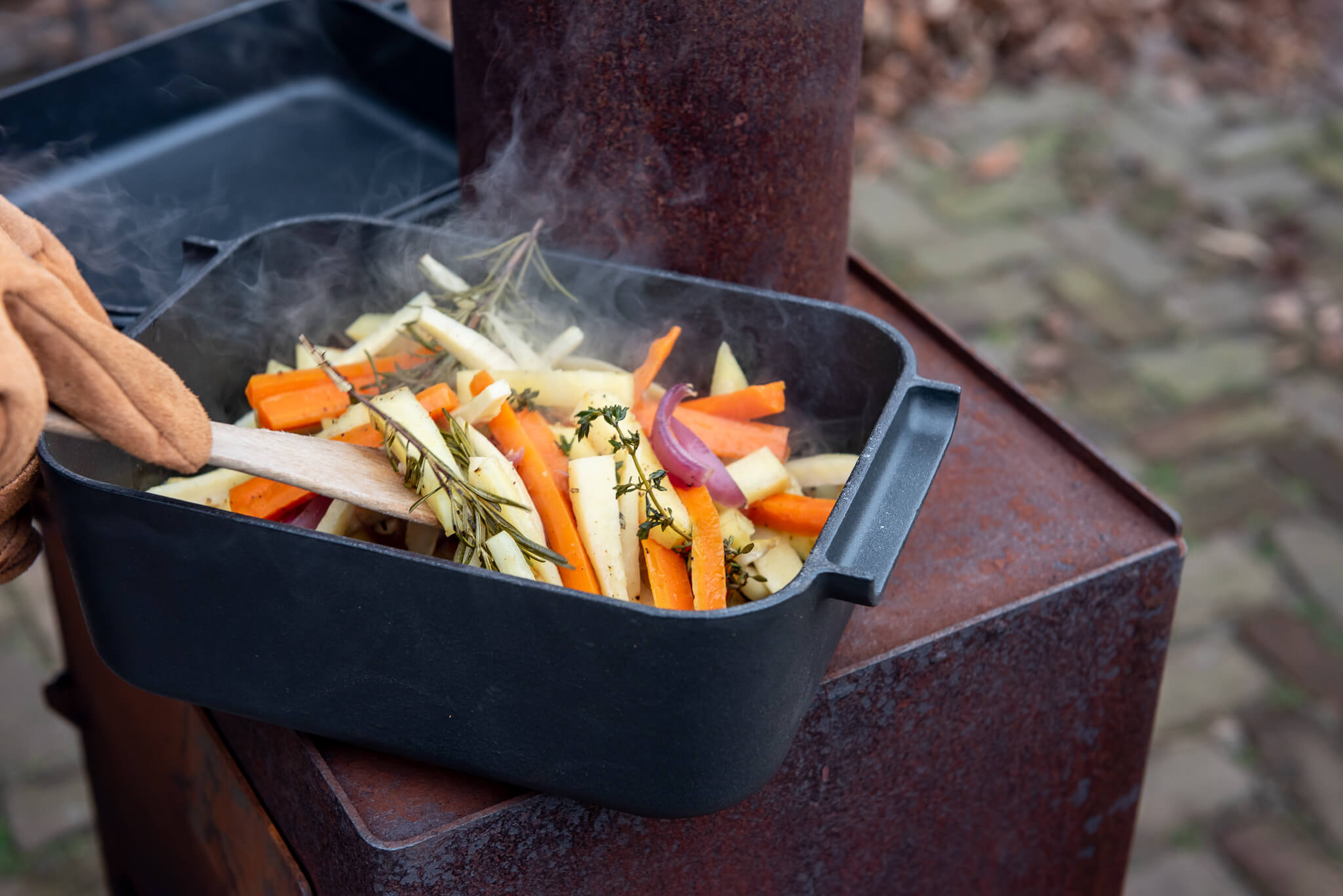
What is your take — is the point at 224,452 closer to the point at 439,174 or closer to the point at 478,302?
the point at 478,302

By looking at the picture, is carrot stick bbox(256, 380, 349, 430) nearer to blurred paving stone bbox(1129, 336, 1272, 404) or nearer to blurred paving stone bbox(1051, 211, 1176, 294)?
blurred paving stone bbox(1129, 336, 1272, 404)

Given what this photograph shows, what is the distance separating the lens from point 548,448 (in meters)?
1.17

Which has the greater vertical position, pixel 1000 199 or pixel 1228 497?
pixel 1000 199

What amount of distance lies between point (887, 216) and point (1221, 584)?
1.56 meters

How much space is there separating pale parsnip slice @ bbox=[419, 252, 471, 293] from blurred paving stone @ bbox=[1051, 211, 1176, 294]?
2658mm

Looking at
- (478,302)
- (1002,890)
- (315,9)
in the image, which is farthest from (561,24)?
(1002,890)

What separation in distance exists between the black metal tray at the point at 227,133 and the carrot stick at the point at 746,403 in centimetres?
54

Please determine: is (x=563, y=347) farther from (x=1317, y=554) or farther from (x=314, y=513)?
(x=1317, y=554)

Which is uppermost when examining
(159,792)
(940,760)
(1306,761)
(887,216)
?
(940,760)

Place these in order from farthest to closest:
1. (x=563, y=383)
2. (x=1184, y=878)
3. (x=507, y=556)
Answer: (x=1184, y=878)
(x=563, y=383)
(x=507, y=556)

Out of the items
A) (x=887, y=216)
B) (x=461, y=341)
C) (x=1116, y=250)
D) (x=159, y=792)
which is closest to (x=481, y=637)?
(x=461, y=341)

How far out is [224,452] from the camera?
0.98m

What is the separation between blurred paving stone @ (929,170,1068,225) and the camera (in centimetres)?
380

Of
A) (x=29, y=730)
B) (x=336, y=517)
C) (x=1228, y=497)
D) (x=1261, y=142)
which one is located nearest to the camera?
(x=336, y=517)
